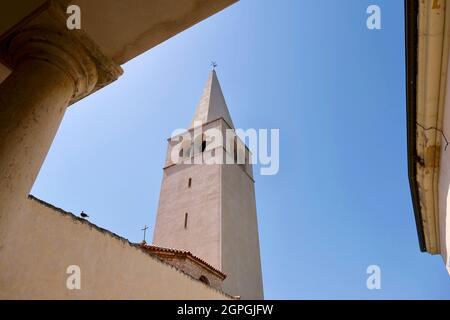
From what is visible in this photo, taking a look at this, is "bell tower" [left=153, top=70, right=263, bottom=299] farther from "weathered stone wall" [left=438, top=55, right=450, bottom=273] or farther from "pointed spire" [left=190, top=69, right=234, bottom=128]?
"weathered stone wall" [left=438, top=55, right=450, bottom=273]

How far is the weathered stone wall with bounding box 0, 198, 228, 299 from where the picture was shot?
4086 millimetres

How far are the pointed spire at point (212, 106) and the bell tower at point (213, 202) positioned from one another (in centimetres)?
7

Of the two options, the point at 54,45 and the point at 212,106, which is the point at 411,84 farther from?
the point at 212,106

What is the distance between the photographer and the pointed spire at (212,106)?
21734 mm

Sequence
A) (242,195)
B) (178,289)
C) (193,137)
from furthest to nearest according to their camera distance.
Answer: (193,137), (242,195), (178,289)

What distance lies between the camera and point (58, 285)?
454cm

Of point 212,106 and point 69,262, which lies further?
point 212,106

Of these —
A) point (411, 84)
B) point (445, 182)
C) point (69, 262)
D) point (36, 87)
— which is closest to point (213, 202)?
point (69, 262)

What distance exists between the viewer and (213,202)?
1645 centimetres

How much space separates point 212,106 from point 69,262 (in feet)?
60.6

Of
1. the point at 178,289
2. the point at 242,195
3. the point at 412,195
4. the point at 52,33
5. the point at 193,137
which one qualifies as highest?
the point at 193,137
